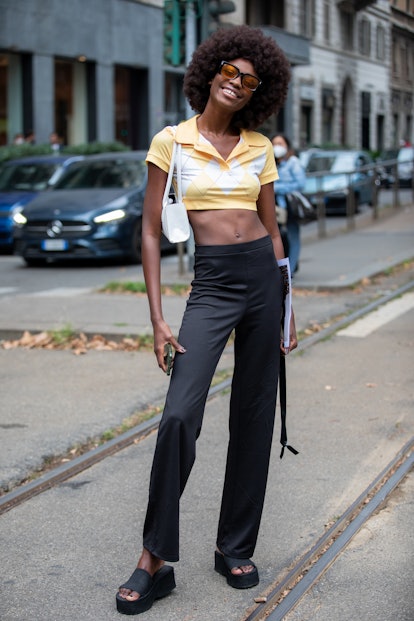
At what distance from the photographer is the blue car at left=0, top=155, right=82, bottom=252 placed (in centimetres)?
1722

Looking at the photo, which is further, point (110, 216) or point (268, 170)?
point (110, 216)

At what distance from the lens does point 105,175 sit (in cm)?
1630

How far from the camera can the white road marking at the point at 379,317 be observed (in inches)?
352

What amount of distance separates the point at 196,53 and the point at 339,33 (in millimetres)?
49334

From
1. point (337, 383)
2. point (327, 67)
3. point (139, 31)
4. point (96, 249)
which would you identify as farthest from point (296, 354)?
point (327, 67)

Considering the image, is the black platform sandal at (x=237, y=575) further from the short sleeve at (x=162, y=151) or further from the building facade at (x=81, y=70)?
the building facade at (x=81, y=70)

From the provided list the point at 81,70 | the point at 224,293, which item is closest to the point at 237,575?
the point at 224,293

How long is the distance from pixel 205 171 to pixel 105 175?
12875 mm

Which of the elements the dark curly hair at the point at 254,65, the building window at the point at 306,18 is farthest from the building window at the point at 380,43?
the dark curly hair at the point at 254,65

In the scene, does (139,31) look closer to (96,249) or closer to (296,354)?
(96,249)

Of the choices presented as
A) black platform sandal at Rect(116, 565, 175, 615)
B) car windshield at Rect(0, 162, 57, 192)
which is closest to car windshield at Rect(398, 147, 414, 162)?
car windshield at Rect(0, 162, 57, 192)

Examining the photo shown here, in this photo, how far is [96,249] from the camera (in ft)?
48.6

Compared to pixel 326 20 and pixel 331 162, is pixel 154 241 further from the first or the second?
pixel 326 20

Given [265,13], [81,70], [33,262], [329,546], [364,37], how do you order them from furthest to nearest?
[364,37] < [265,13] < [81,70] < [33,262] < [329,546]
